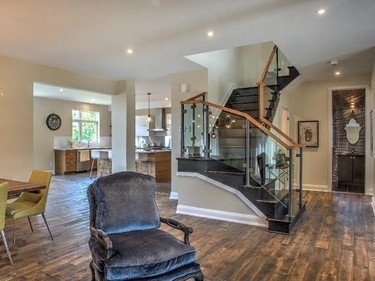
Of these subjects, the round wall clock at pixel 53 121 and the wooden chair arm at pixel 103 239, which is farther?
the round wall clock at pixel 53 121

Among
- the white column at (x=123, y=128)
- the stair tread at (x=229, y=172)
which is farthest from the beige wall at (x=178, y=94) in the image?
the stair tread at (x=229, y=172)

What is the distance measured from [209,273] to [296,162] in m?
3.08

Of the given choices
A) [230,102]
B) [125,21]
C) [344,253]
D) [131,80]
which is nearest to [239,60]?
[230,102]

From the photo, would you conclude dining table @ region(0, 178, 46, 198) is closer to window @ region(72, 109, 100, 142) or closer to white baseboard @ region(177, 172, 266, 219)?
white baseboard @ region(177, 172, 266, 219)

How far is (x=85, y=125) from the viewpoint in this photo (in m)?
11.8

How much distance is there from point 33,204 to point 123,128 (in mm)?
3449

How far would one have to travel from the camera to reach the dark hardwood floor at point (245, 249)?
9.39ft

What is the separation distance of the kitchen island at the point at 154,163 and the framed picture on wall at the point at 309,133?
13.2ft

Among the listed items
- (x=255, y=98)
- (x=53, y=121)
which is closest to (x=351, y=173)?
(x=255, y=98)

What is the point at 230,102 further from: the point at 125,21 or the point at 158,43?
the point at 125,21

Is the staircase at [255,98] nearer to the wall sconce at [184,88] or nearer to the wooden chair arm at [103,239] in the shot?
the wall sconce at [184,88]

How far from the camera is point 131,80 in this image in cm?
704

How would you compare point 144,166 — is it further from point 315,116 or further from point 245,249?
point 245,249

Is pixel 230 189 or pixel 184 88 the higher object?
pixel 184 88
